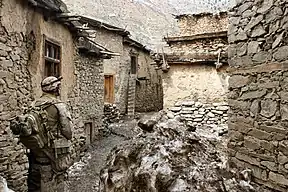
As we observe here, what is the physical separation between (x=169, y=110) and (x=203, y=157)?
6.74m

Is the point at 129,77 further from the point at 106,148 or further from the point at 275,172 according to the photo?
the point at 275,172

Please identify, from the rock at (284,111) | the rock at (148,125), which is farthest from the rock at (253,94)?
the rock at (148,125)

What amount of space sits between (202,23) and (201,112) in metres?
4.29

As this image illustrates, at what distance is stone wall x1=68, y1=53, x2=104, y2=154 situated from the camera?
30.9 feet

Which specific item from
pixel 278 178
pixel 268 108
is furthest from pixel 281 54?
pixel 278 178

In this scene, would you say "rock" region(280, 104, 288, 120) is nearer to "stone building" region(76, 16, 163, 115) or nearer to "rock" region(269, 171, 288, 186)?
"rock" region(269, 171, 288, 186)

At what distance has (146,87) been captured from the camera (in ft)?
61.8

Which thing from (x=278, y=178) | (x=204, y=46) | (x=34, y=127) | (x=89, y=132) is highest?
(x=204, y=46)

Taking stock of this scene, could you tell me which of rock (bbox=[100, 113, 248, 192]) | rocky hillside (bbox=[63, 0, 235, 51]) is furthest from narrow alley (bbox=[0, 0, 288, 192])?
rocky hillside (bbox=[63, 0, 235, 51])

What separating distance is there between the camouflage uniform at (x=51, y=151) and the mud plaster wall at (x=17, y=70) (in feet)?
3.73

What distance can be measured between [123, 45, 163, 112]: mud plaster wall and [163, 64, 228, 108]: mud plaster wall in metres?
7.69

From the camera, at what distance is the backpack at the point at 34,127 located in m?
3.96

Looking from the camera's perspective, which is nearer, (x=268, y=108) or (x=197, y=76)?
(x=268, y=108)

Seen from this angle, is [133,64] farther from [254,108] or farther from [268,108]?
[268,108]
